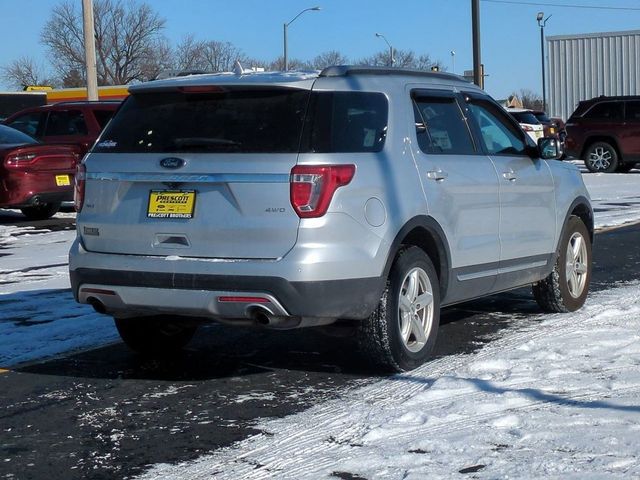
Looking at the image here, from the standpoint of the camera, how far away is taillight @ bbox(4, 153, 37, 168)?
15742mm

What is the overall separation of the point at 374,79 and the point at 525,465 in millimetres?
2610

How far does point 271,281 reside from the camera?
5598 millimetres

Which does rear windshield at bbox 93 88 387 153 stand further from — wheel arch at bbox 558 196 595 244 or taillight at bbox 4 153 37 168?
taillight at bbox 4 153 37 168

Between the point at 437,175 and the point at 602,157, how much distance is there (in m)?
22.3

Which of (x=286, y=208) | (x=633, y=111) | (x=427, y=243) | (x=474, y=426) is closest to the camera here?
(x=474, y=426)

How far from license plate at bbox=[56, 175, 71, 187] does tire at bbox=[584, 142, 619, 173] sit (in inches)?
617

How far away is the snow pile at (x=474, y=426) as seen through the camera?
4.61 metres

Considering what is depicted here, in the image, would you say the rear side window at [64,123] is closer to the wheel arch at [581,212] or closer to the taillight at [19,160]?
the taillight at [19,160]

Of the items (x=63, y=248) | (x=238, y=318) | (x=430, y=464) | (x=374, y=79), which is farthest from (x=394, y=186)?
(x=63, y=248)

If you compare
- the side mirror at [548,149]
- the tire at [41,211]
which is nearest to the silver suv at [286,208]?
the side mirror at [548,149]

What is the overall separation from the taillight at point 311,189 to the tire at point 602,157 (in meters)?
23.2

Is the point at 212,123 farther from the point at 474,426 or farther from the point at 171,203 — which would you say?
the point at 474,426

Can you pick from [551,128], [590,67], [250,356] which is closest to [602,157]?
[551,128]

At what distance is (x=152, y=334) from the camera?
6984 millimetres
